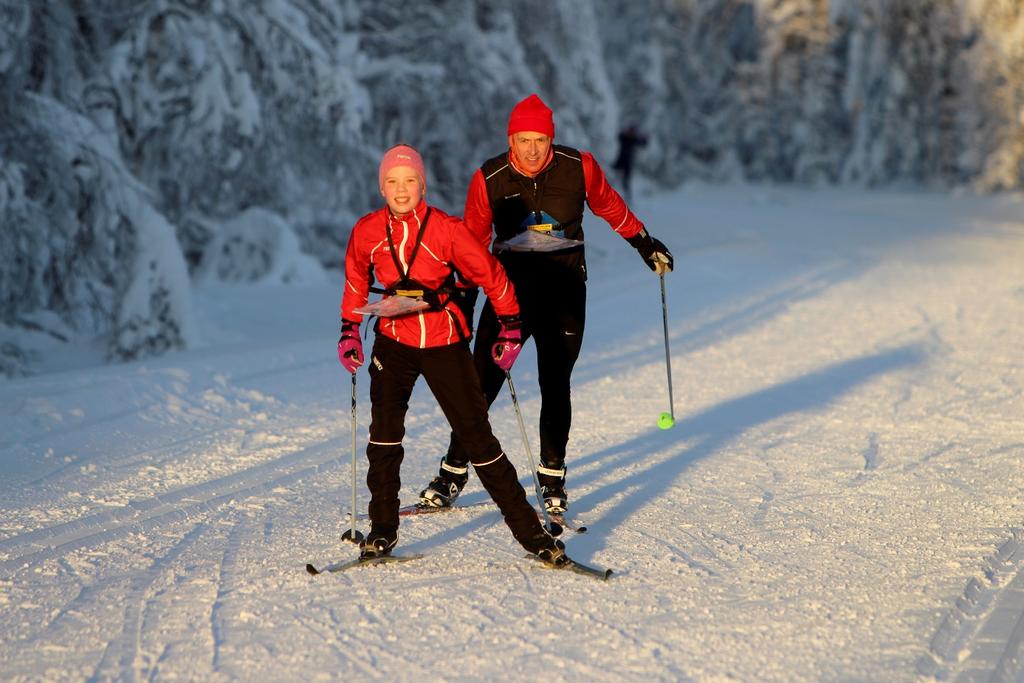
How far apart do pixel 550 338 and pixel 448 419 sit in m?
0.88

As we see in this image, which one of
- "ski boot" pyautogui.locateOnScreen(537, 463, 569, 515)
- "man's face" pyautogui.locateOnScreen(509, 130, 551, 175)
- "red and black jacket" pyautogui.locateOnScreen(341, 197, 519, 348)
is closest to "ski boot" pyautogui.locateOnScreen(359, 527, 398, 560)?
"red and black jacket" pyautogui.locateOnScreen(341, 197, 519, 348)

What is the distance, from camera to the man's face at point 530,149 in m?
5.15

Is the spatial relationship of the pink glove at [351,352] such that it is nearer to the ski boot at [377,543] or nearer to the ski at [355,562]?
the ski boot at [377,543]

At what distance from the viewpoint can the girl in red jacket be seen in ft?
15.0

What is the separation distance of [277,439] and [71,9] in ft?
19.1

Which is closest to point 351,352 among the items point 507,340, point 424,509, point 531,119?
point 507,340

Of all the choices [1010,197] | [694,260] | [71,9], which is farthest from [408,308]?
[1010,197]

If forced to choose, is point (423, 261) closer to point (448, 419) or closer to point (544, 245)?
point (448, 419)

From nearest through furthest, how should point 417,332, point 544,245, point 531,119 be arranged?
point 417,332 → point 531,119 → point 544,245

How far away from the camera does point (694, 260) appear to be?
1606cm

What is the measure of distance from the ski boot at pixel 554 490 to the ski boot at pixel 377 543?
898 mm

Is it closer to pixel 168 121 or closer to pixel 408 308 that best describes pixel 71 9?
pixel 168 121

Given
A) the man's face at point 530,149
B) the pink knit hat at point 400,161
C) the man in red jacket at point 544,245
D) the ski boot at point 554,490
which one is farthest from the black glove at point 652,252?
the pink knit hat at point 400,161

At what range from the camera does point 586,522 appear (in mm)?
5449
